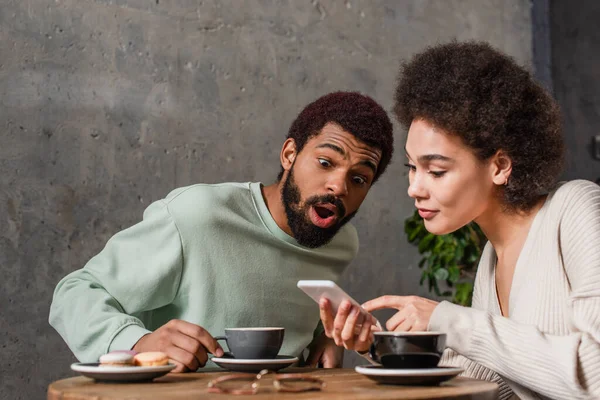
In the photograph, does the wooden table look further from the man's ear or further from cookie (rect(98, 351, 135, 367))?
the man's ear

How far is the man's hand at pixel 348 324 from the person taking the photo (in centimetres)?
166

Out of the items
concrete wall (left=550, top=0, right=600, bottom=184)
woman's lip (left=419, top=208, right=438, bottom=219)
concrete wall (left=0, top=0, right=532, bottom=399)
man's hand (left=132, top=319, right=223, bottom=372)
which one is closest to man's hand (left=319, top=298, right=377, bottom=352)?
man's hand (left=132, top=319, right=223, bottom=372)

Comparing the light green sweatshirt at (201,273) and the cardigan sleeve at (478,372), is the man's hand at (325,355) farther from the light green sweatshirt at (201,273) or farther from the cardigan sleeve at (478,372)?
the cardigan sleeve at (478,372)

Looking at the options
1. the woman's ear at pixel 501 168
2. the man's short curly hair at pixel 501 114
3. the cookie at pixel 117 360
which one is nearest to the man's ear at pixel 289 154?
the man's short curly hair at pixel 501 114

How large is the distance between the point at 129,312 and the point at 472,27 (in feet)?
10.2

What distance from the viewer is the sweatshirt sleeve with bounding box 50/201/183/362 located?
6.67ft

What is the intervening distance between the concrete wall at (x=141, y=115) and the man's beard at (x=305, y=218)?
3.32 feet

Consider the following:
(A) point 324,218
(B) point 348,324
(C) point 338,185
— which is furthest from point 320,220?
(B) point 348,324

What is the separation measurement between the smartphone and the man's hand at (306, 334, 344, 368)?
0.76 metres

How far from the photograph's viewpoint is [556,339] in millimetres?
1705

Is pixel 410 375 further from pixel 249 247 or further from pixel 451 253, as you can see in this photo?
pixel 451 253

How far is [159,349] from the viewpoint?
1.87 meters

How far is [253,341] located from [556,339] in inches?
27.3

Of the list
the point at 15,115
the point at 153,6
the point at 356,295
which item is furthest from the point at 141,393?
the point at 356,295
